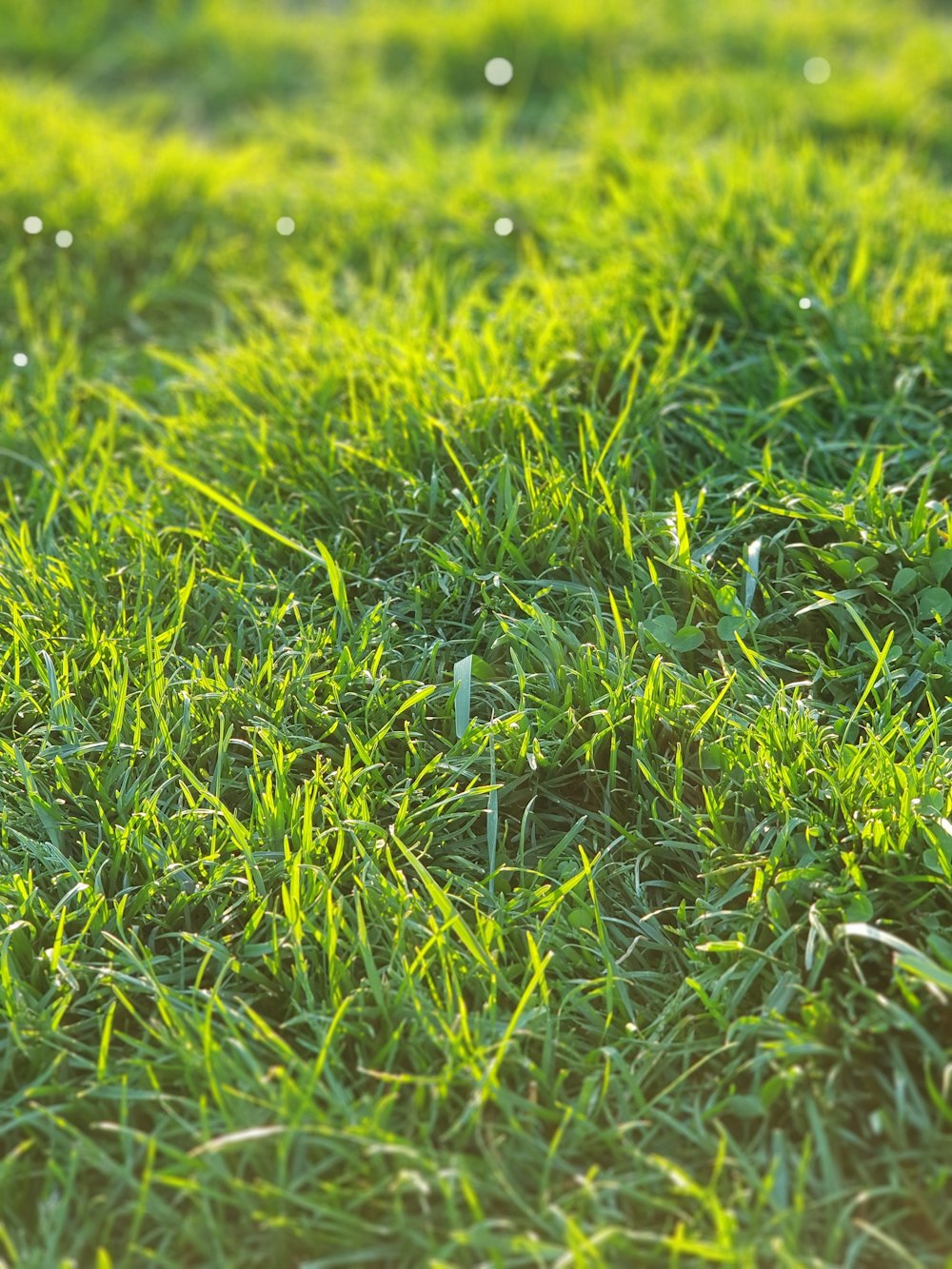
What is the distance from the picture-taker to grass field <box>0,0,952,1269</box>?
147 centimetres

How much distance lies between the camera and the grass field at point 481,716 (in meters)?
1.47

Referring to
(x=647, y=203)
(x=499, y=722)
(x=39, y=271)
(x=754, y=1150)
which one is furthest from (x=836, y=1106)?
(x=39, y=271)

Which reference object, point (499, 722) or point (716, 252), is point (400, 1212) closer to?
point (499, 722)

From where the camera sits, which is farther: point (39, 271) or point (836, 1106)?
point (39, 271)

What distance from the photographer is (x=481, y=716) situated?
6.64 ft

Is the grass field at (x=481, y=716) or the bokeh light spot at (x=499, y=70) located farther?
the bokeh light spot at (x=499, y=70)

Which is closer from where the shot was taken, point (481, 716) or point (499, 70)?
point (481, 716)

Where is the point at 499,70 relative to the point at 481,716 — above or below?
above

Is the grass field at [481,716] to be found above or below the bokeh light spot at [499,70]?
below

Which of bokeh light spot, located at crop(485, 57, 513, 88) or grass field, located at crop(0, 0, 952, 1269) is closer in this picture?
grass field, located at crop(0, 0, 952, 1269)

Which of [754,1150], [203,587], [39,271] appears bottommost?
[754,1150]

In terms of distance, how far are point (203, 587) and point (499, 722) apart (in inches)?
26.5

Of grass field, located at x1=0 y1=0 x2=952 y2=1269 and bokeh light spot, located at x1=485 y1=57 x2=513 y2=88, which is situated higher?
bokeh light spot, located at x1=485 y1=57 x2=513 y2=88

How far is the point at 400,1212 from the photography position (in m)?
1.39
